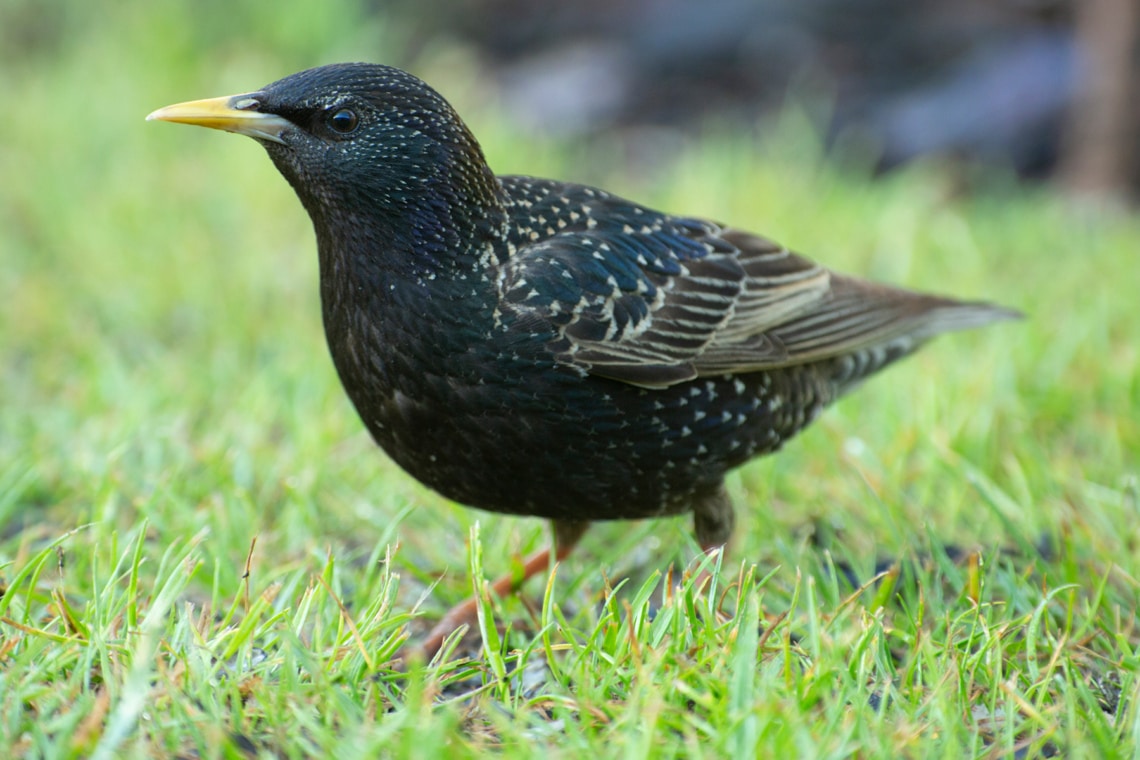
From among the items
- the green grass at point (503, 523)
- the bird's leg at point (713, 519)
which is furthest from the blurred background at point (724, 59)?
the bird's leg at point (713, 519)

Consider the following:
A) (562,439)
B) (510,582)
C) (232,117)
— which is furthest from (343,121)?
(510,582)

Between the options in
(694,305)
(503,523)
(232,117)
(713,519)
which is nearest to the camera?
(232,117)

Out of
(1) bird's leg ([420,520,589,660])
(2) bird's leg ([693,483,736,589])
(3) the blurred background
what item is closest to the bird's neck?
(1) bird's leg ([420,520,589,660])

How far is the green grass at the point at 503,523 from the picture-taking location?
8.55 ft

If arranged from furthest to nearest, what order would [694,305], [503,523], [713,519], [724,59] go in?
[724,59]
[503,523]
[713,519]
[694,305]

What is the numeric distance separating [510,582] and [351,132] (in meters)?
1.37

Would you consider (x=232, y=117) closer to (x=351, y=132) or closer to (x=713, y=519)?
(x=351, y=132)

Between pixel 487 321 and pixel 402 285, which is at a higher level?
pixel 402 285

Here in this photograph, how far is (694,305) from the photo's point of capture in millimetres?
3576

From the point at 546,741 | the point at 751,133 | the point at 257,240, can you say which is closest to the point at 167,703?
the point at 546,741

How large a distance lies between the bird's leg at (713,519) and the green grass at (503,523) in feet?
0.28

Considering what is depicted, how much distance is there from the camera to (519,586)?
3609mm

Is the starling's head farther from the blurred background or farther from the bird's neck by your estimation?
the blurred background

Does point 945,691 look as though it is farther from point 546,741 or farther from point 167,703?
point 167,703
